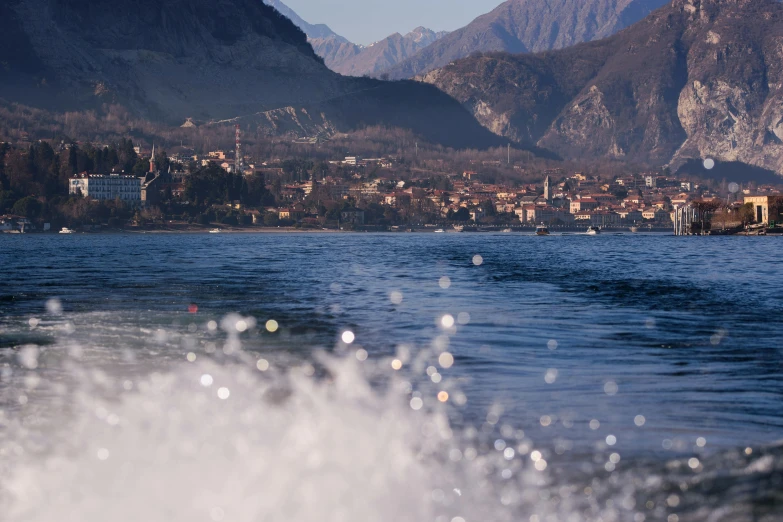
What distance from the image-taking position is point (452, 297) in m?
40.6

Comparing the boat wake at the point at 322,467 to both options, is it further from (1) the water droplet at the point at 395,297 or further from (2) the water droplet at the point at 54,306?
(1) the water droplet at the point at 395,297

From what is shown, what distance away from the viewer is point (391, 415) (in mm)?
14930

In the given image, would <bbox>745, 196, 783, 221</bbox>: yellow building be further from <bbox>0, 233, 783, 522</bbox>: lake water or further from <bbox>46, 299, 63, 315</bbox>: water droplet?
<bbox>46, 299, 63, 315</bbox>: water droplet

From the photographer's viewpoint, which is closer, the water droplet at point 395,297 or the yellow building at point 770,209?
the water droplet at point 395,297

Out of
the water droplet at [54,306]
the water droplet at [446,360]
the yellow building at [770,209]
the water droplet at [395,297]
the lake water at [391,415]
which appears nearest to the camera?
the lake water at [391,415]

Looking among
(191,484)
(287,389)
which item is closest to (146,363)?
(287,389)

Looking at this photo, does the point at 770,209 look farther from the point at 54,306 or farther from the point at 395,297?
the point at 54,306

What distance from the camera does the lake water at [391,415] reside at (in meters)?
11.1

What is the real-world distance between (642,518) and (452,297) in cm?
2994

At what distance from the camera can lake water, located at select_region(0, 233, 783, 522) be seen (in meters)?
11.1

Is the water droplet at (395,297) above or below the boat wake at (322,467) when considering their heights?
below

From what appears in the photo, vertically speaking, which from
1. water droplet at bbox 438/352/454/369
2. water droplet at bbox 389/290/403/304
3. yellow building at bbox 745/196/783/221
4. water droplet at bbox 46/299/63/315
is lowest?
water droplet at bbox 389/290/403/304

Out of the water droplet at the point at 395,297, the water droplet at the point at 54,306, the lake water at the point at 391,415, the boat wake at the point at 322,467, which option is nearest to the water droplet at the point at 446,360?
the lake water at the point at 391,415

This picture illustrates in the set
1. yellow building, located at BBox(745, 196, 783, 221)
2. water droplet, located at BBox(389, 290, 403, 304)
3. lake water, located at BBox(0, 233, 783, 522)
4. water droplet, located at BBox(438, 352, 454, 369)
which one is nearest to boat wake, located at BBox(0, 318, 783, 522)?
lake water, located at BBox(0, 233, 783, 522)
